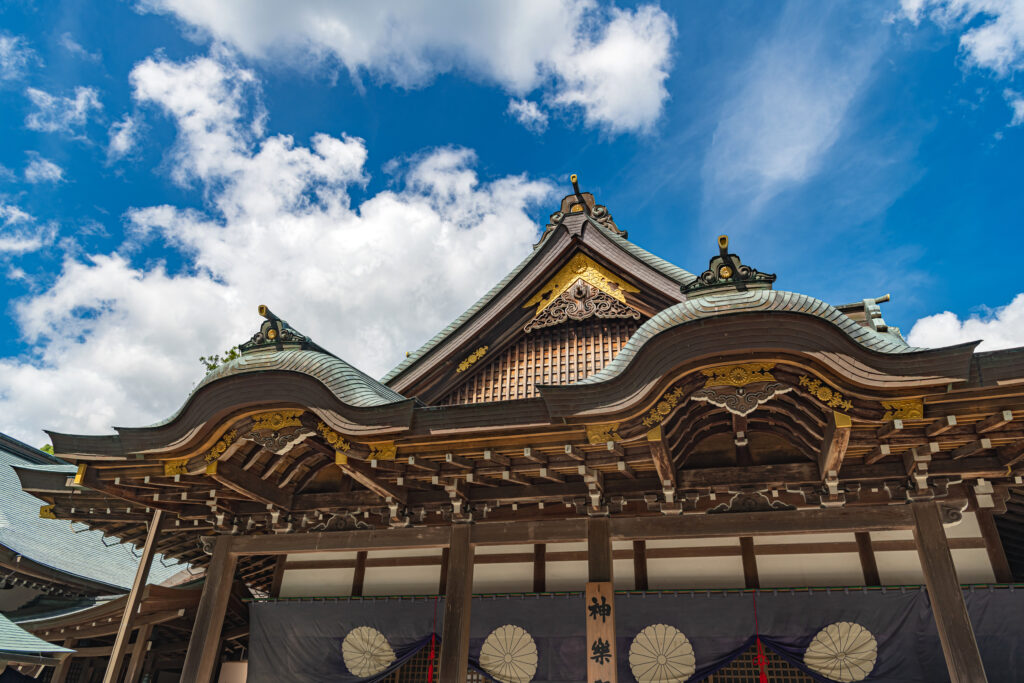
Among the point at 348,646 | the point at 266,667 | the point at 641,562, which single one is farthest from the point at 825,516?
the point at 266,667

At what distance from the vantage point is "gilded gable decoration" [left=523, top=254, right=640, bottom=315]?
1132 cm

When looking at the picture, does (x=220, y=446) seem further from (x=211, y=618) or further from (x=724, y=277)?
(x=724, y=277)

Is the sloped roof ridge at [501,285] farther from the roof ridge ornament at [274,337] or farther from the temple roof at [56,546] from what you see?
the temple roof at [56,546]

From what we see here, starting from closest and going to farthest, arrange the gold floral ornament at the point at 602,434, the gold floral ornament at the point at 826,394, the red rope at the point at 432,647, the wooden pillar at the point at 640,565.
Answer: the gold floral ornament at the point at 826,394 < the gold floral ornament at the point at 602,434 < the wooden pillar at the point at 640,565 < the red rope at the point at 432,647

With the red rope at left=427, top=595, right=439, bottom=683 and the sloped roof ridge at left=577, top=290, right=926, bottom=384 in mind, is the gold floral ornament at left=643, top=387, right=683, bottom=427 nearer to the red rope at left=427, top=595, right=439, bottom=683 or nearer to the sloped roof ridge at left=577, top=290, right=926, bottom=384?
the sloped roof ridge at left=577, top=290, right=926, bottom=384

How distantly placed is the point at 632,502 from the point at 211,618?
6643mm

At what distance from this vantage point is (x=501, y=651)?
898 cm

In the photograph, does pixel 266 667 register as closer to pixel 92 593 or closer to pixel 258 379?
pixel 258 379

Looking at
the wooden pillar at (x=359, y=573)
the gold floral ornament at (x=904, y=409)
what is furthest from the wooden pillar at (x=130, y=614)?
the gold floral ornament at (x=904, y=409)

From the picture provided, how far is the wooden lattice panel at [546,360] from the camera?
10.9 metres

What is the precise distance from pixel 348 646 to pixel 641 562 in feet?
16.1

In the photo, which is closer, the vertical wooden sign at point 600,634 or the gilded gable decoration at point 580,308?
the vertical wooden sign at point 600,634

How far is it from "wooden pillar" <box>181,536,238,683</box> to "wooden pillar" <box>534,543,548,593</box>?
4.90 m

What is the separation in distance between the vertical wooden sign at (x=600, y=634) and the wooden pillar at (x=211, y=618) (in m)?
5.72
